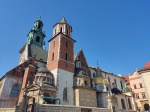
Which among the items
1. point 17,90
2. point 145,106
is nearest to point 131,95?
point 145,106

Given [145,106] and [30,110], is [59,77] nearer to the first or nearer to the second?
[30,110]

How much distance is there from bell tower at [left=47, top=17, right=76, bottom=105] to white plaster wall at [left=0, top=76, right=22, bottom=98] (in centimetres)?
684

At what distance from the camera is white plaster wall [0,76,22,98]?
23.4m

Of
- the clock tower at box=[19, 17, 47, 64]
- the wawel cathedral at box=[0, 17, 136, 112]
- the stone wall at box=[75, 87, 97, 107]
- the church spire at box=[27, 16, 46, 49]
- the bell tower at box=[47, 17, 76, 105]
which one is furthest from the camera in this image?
the church spire at box=[27, 16, 46, 49]

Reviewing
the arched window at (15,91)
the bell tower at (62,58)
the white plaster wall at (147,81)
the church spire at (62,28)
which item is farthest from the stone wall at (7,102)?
the white plaster wall at (147,81)

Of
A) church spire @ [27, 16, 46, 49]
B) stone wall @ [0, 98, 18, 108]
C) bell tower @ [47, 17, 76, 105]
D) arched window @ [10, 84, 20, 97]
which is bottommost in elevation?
stone wall @ [0, 98, 18, 108]

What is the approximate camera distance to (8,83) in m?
24.6

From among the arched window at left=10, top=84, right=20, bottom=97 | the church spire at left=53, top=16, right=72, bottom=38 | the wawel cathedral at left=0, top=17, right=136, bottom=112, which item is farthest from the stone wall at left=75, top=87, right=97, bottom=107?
the church spire at left=53, top=16, right=72, bottom=38

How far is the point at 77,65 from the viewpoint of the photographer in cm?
3306

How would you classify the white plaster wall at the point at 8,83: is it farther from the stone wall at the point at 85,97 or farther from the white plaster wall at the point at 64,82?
the stone wall at the point at 85,97

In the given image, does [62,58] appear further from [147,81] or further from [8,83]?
[147,81]

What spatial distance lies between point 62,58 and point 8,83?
37.7ft

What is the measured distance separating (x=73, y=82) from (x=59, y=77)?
397 centimetres

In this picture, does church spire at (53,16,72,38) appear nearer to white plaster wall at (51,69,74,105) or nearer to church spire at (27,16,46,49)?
white plaster wall at (51,69,74,105)
